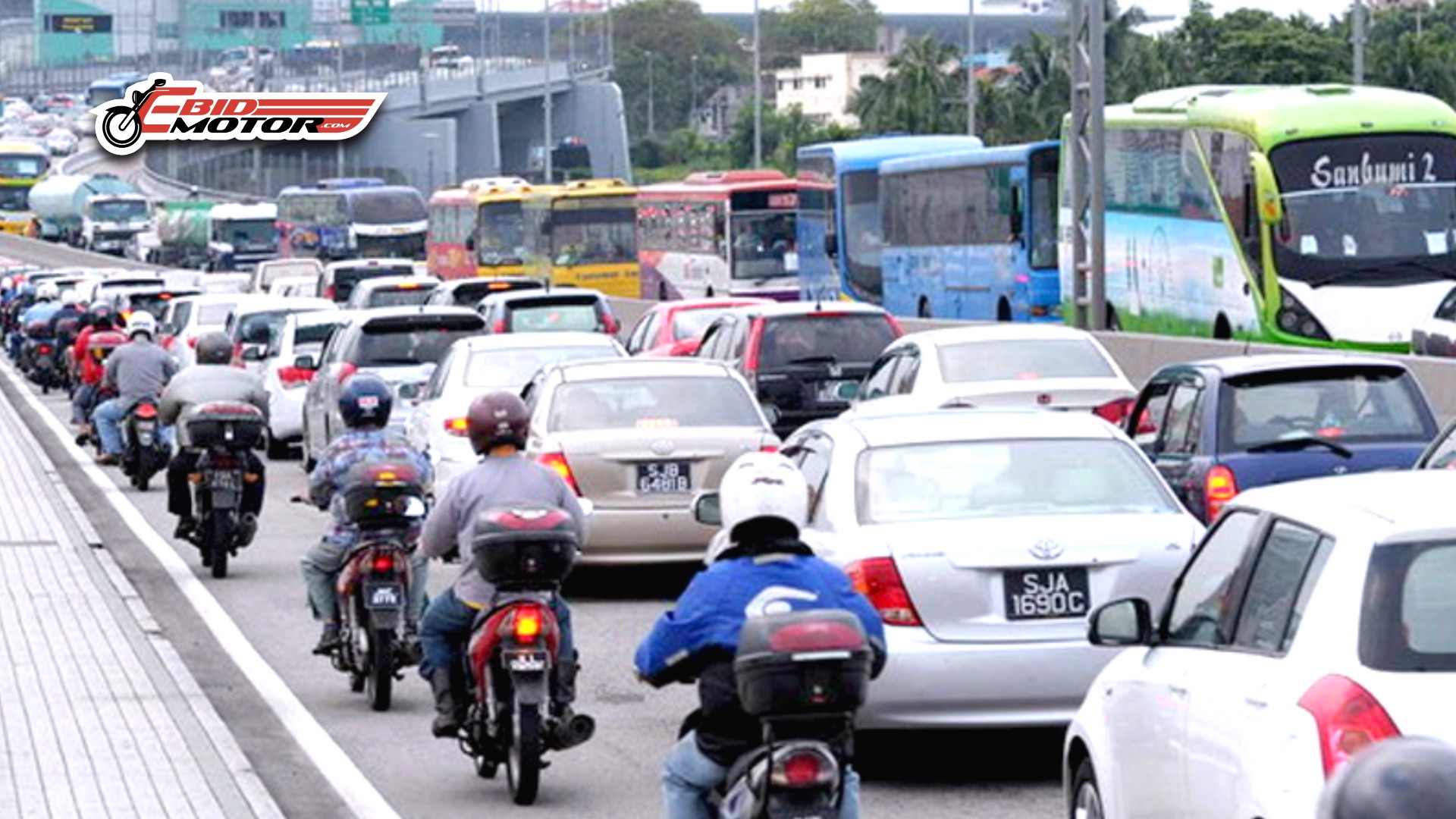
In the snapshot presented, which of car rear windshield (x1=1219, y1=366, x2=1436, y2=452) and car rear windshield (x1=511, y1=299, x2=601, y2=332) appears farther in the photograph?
car rear windshield (x1=511, y1=299, x2=601, y2=332)

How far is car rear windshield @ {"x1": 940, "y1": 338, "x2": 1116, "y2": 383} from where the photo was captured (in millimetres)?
23703

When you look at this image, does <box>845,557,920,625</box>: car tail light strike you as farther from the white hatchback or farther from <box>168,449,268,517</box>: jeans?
<box>168,449,268,517</box>: jeans

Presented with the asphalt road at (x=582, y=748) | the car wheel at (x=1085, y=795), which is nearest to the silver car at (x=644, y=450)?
the asphalt road at (x=582, y=748)

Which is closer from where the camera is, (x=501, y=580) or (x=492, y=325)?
(x=501, y=580)

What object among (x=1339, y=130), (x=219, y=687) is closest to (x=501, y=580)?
(x=219, y=687)

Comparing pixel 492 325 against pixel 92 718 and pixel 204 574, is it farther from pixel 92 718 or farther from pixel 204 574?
pixel 92 718

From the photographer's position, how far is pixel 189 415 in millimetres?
20562

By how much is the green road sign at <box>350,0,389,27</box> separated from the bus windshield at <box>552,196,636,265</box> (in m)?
64.4

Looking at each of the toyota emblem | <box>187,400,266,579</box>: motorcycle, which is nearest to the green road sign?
<box>187,400,266,579</box>: motorcycle

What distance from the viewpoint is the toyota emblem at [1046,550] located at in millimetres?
11719

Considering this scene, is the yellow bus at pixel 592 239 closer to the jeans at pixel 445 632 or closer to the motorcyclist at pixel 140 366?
the motorcyclist at pixel 140 366

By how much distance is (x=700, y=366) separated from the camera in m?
20.4

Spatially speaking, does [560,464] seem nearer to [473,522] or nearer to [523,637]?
[473,522]

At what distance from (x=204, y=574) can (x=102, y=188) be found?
11047cm
